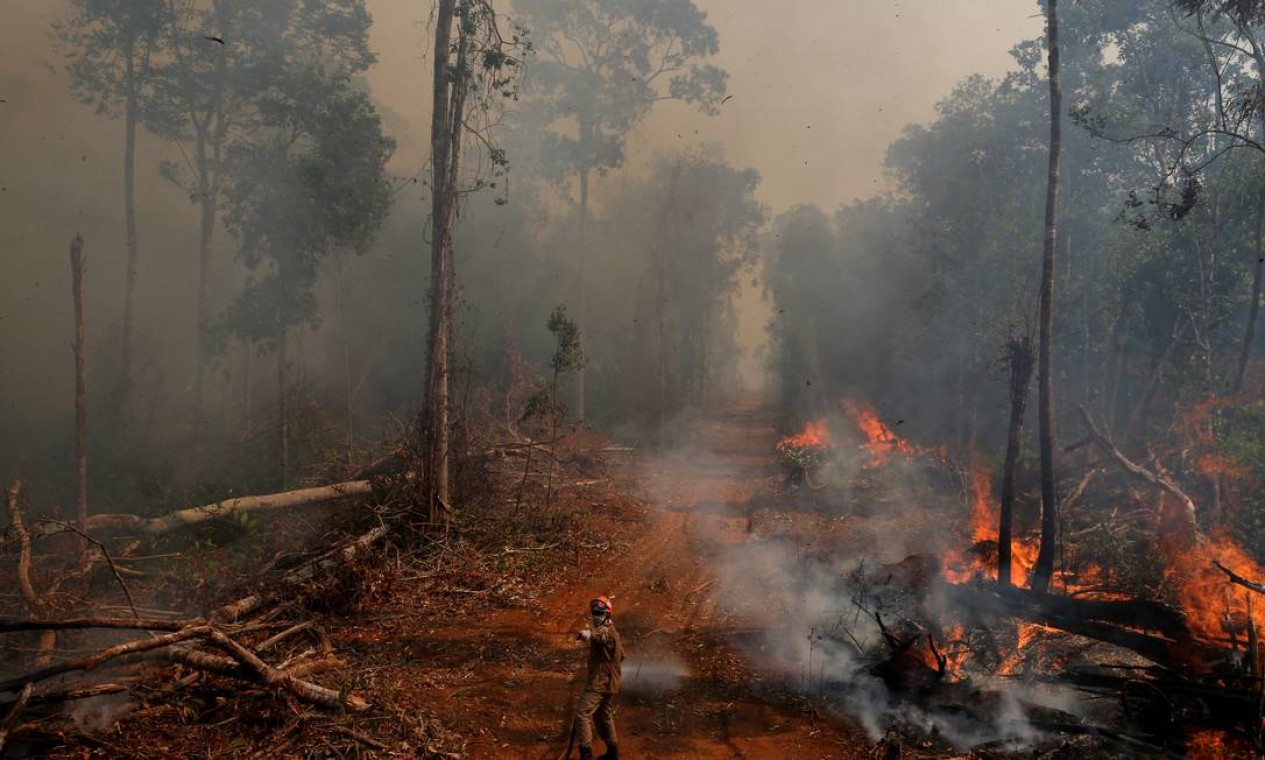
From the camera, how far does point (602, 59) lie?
112 ft

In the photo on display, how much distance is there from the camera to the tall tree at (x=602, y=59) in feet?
111

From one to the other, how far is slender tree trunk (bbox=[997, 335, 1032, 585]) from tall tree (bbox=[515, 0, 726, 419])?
21.6 metres

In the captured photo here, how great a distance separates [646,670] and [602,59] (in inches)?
1245

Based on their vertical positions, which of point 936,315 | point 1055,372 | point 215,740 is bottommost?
point 215,740

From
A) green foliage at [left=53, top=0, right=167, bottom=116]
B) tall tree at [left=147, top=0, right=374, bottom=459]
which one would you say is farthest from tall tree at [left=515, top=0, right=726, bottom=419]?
green foliage at [left=53, top=0, right=167, bottom=116]

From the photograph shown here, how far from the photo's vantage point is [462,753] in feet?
24.9

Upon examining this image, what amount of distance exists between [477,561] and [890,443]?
68.3ft

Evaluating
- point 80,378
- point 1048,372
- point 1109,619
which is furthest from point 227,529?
point 1048,372

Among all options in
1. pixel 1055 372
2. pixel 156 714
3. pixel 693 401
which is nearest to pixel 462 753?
pixel 156 714

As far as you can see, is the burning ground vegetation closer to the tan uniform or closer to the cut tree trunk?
the tan uniform

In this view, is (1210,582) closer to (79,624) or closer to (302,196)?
(79,624)

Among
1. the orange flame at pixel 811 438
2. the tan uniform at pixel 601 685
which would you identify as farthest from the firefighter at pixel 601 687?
the orange flame at pixel 811 438

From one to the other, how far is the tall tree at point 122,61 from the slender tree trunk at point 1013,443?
29.4 metres

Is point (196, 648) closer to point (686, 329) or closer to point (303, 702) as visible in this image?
point (303, 702)
